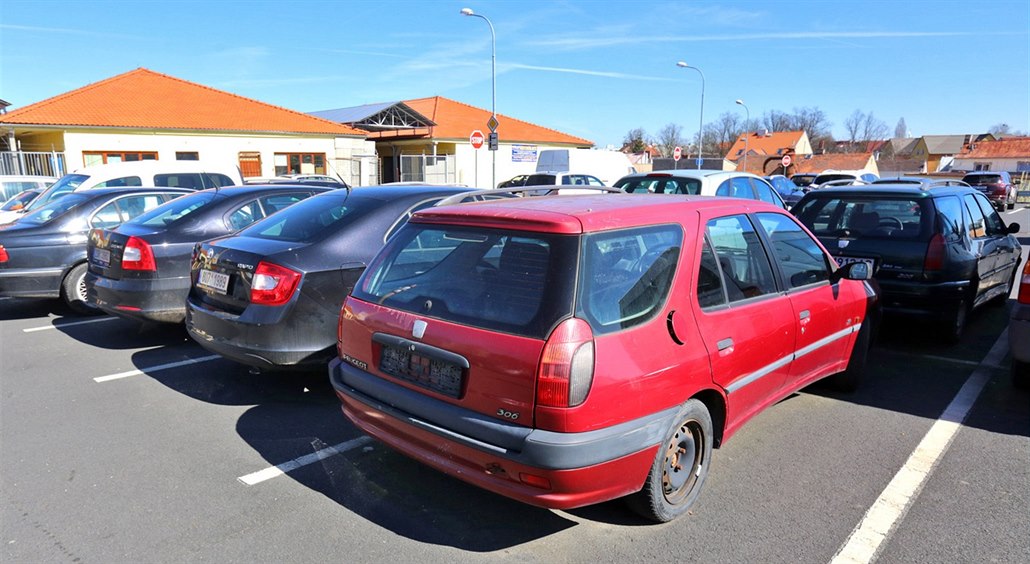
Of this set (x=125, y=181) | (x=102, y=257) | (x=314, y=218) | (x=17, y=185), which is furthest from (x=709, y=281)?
(x=17, y=185)

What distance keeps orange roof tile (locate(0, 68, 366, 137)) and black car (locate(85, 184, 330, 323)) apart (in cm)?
2198

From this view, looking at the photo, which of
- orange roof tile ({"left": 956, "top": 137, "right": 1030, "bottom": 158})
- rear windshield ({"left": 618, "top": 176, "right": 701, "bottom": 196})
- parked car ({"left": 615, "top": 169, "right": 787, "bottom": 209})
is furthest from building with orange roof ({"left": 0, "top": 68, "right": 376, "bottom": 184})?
orange roof tile ({"left": 956, "top": 137, "right": 1030, "bottom": 158})

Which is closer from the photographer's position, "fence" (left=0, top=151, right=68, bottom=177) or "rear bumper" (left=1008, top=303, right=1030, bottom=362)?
"rear bumper" (left=1008, top=303, right=1030, bottom=362)

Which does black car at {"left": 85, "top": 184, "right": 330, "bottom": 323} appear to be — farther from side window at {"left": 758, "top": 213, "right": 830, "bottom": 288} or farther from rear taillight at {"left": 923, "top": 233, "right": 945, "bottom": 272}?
rear taillight at {"left": 923, "top": 233, "right": 945, "bottom": 272}

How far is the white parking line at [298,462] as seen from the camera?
3617mm

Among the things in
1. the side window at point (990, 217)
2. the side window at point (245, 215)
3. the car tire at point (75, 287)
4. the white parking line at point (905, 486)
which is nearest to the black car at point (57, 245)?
the car tire at point (75, 287)

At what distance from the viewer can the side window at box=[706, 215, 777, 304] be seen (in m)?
3.49

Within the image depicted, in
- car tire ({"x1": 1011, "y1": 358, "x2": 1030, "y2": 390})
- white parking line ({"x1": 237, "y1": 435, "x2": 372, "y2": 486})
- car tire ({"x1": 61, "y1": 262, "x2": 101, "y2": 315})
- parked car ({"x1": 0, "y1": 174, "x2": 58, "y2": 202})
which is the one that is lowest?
white parking line ({"x1": 237, "y1": 435, "x2": 372, "y2": 486})

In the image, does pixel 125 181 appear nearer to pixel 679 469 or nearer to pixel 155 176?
pixel 155 176

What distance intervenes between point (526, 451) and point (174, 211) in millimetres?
5295

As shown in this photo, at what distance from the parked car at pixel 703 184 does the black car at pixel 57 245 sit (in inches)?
285

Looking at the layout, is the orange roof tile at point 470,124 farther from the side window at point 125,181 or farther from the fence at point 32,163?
the side window at point 125,181

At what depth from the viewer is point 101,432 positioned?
4227 millimetres

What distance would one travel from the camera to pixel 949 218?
20.3ft
